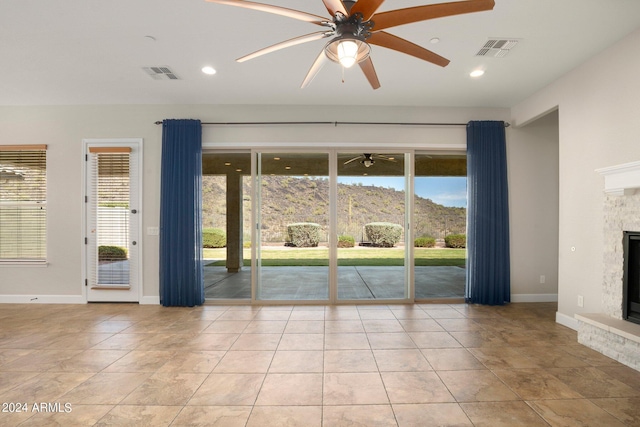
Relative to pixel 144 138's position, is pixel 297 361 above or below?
below

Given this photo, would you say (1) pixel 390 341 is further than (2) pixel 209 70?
No

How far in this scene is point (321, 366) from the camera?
280 centimetres

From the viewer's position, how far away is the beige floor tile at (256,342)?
3236mm

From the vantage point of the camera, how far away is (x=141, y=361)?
2.92 metres

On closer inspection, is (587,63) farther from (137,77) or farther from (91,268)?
(91,268)

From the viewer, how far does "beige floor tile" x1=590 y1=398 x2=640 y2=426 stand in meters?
Answer: 2.06

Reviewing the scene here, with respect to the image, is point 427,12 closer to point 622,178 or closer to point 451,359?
point 622,178

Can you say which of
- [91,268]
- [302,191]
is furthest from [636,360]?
[91,268]

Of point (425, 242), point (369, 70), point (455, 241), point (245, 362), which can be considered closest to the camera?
point (369, 70)

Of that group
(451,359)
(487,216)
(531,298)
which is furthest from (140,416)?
(531,298)

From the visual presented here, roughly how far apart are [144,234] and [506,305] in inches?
215

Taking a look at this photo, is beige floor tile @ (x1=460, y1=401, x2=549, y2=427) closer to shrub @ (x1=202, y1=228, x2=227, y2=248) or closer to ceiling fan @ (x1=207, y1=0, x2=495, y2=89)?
ceiling fan @ (x1=207, y1=0, x2=495, y2=89)

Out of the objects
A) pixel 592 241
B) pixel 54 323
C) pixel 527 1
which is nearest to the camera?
pixel 527 1

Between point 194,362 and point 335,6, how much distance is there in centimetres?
299
